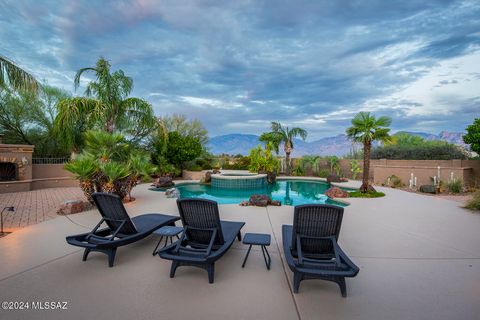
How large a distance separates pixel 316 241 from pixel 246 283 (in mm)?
1122

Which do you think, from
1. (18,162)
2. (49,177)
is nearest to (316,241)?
(18,162)

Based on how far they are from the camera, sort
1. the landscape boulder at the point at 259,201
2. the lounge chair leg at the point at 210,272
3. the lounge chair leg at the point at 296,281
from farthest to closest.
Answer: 1. the landscape boulder at the point at 259,201
2. the lounge chair leg at the point at 210,272
3. the lounge chair leg at the point at 296,281

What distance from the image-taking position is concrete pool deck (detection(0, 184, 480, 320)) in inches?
96.5

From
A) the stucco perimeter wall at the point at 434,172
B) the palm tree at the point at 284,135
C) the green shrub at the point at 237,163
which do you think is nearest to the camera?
the stucco perimeter wall at the point at 434,172

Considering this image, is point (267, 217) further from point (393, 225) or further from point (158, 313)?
point (158, 313)

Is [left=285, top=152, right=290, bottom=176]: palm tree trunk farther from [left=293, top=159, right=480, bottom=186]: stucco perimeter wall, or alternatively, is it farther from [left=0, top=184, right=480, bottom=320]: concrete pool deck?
[left=0, top=184, right=480, bottom=320]: concrete pool deck

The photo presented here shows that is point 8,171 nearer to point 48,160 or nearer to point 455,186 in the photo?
point 48,160

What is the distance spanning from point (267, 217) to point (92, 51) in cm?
1347

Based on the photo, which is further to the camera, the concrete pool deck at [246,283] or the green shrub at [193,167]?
the green shrub at [193,167]

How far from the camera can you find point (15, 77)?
6.88 meters

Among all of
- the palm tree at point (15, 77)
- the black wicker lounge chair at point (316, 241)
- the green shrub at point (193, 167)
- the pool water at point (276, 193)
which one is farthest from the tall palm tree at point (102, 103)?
the black wicker lounge chair at point (316, 241)

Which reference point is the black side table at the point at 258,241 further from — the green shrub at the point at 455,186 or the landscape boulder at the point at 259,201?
the green shrub at the point at 455,186

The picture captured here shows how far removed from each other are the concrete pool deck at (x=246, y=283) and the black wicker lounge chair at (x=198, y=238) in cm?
30

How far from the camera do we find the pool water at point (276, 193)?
10672mm
